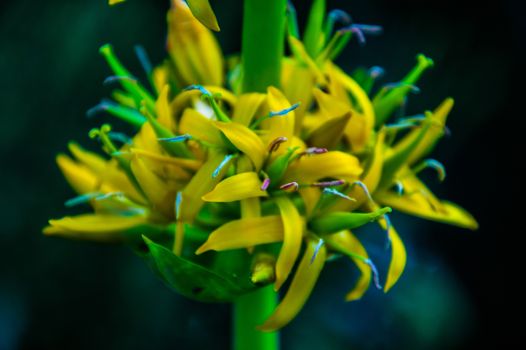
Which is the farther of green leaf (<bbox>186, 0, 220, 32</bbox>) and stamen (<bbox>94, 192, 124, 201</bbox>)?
stamen (<bbox>94, 192, 124, 201</bbox>)

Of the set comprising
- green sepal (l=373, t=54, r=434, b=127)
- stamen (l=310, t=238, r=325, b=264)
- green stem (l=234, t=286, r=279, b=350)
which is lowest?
green stem (l=234, t=286, r=279, b=350)

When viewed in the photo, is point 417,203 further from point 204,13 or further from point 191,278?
point 204,13

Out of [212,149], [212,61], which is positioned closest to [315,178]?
[212,149]

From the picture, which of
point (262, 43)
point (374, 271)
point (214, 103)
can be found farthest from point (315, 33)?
point (374, 271)

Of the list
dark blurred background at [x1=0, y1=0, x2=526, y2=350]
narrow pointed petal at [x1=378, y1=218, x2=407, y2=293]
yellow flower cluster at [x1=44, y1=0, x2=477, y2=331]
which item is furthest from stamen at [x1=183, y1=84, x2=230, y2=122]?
dark blurred background at [x1=0, y1=0, x2=526, y2=350]

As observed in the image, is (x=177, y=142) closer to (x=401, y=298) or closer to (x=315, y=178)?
(x=315, y=178)

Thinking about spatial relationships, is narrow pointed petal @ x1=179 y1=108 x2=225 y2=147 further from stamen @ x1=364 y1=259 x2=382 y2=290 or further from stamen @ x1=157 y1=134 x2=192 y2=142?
stamen @ x1=364 y1=259 x2=382 y2=290

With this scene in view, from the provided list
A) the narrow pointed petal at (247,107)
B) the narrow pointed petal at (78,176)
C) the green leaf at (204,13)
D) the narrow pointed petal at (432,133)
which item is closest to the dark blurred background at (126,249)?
the narrow pointed petal at (78,176)
